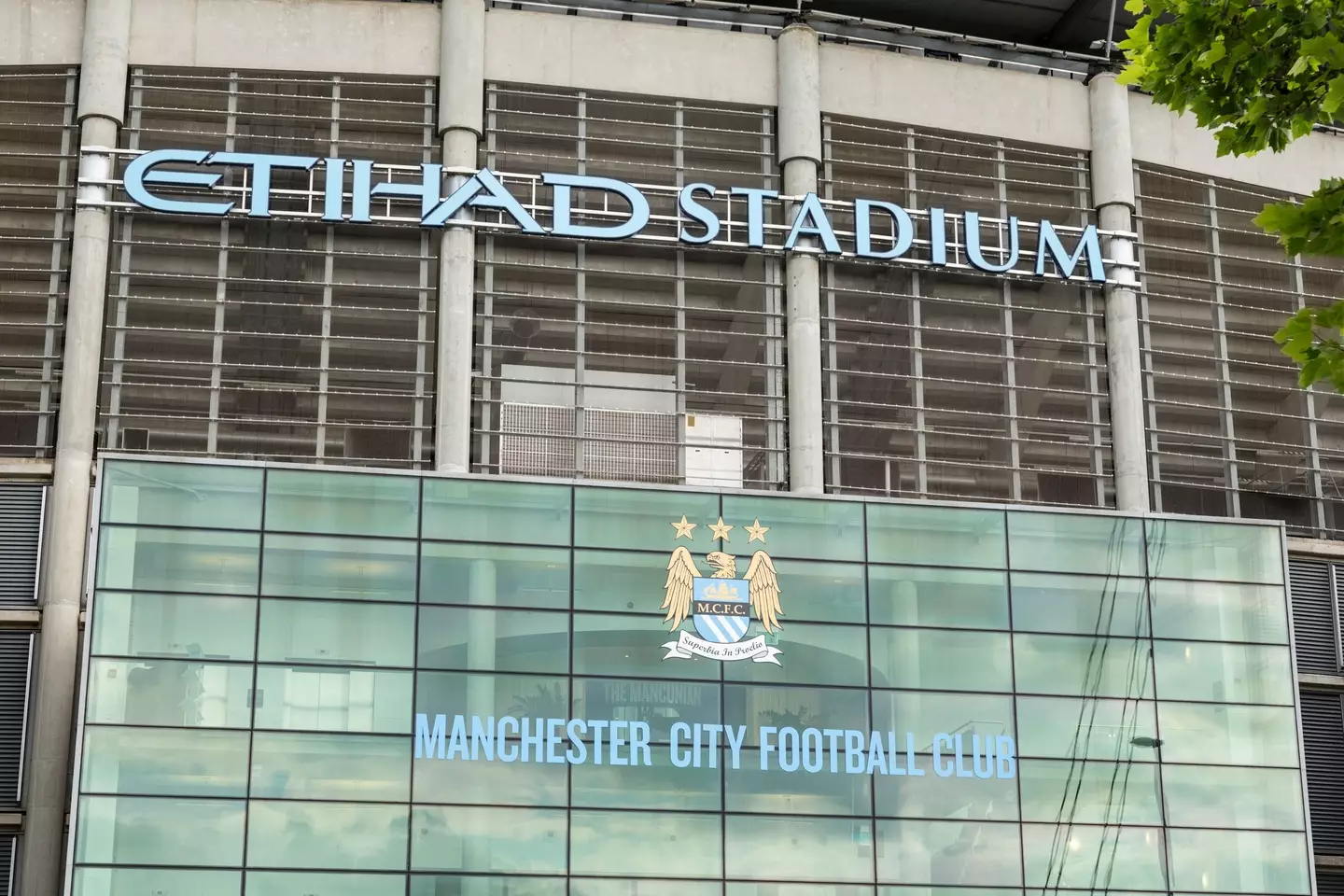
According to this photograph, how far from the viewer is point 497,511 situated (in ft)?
117

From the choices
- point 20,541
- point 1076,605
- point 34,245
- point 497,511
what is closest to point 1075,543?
point 1076,605

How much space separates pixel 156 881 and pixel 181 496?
704 centimetres

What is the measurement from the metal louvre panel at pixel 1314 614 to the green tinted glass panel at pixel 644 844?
16.3 meters

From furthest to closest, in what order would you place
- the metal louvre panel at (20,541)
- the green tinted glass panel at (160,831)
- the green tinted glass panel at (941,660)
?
the metal louvre panel at (20,541) → the green tinted glass panel at (941,660) → the green tinted glass panel at (160,831)

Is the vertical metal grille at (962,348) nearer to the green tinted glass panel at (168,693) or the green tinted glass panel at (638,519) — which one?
the green tinted glass panel at (638,519)

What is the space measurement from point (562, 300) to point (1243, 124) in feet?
85.1

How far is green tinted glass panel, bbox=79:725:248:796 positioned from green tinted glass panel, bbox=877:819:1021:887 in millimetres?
11939

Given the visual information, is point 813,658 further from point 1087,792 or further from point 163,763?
point 163,763

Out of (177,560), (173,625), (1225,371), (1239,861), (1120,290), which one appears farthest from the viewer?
(1225,371)

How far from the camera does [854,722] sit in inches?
1405

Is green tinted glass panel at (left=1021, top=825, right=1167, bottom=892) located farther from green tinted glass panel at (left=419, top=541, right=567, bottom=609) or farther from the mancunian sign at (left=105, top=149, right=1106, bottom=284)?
the mancunian sign at (left=105, top=149, right=1106, bottom=284)

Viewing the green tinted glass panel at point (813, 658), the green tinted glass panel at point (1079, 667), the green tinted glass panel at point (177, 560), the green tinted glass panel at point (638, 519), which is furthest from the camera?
the green tinted glass panel at point (1079, 667)

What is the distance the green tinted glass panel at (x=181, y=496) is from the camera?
34.4 m

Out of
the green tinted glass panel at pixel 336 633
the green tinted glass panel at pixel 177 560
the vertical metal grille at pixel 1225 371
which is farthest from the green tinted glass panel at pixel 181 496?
the vertical metal grille at pixel 1225 371
